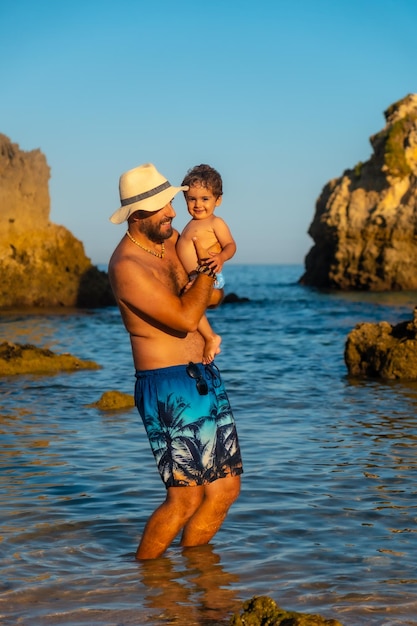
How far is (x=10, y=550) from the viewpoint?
5.77 meters

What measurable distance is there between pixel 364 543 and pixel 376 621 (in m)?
1.39

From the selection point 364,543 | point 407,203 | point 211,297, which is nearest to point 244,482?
point 364,543

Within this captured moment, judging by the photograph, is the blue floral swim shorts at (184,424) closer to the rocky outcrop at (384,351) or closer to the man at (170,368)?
the man at (170,368)

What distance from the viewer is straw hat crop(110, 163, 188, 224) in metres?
4.97

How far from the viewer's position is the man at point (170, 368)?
16.2ft

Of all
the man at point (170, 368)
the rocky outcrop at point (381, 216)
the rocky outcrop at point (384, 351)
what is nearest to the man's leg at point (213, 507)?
the man at point (170, 368)

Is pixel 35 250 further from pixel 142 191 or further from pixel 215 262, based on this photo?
pixel 215 262

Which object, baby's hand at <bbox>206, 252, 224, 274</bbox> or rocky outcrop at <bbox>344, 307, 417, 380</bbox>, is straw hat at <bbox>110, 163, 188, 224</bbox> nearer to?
baby's hand at <bbox>206, 252, 224, 274</bbox>

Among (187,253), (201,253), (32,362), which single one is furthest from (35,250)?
(201,253)

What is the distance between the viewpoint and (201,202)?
5.37 metres

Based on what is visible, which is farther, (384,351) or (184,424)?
(384,351)

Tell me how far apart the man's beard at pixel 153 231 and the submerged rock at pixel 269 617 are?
2.02 metres

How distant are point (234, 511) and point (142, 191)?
107 inches

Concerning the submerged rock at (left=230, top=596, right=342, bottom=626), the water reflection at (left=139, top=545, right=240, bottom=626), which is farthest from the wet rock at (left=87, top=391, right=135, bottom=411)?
the submerged rock at (left=230, top=596, right=342, bottom=626)
